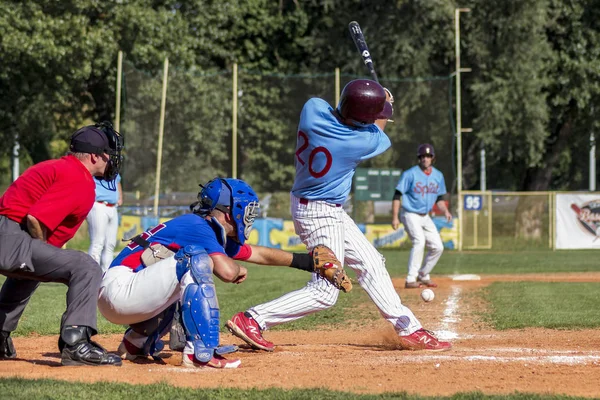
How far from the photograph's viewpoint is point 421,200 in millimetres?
14094

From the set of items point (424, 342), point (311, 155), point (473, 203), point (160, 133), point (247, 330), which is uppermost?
point (160, 133)

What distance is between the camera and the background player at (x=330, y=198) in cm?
716

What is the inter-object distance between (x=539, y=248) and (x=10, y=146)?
1681cm

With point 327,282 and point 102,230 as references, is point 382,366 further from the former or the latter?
point 102,230

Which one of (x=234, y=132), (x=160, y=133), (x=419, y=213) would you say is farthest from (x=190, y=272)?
(x=234, y=132)

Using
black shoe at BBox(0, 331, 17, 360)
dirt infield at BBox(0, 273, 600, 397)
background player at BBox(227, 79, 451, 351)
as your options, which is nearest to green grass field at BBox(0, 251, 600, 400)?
dirt infield at BBox(0, 273, 600, 397)

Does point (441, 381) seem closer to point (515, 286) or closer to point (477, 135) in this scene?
point (515, 286)

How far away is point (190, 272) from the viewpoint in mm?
6008

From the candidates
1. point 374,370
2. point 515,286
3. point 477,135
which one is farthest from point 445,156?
point 374,370

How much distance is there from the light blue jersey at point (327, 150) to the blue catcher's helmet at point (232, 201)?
3.11 feet

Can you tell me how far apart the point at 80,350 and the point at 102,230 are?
6696mm

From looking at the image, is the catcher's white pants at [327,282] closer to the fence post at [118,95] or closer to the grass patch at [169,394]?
the grass patch at [169,394]

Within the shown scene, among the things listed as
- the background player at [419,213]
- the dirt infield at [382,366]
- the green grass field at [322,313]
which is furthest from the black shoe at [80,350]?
the background player at [419,213]

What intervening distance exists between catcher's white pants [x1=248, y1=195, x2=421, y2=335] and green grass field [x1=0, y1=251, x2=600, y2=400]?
1.86 meters
